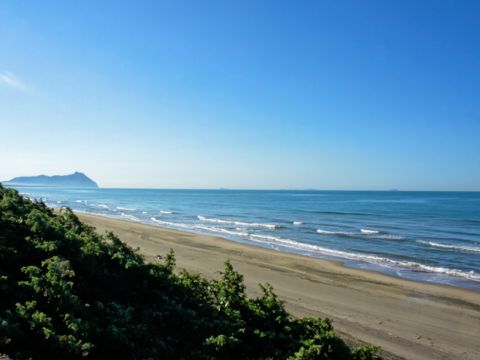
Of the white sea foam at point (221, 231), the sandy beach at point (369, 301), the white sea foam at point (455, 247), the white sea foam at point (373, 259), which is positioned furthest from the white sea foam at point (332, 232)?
the sandy beach at point (369, 301)

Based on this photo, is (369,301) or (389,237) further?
(389,237)

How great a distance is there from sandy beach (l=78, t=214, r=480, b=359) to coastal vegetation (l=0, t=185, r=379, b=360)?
492 cm

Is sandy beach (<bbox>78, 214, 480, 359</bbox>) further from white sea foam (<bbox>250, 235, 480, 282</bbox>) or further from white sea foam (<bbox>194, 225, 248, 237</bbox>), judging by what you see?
white sea foam (<bbox>194, 225, 248, 237</bbox>)

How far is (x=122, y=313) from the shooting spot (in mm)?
4832

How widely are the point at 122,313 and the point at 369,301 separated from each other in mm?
10751

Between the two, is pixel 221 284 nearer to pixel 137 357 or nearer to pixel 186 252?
pixel 137 357

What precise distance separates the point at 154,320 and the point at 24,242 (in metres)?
2.76

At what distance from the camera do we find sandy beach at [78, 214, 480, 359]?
10.0m

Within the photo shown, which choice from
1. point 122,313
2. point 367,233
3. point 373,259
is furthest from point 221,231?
point 122,313

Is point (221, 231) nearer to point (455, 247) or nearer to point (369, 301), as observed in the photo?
point (455, 247)

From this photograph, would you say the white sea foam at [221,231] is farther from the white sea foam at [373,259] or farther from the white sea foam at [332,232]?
the white sea foam at [332,232]

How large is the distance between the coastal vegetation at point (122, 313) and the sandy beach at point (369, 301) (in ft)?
16.1

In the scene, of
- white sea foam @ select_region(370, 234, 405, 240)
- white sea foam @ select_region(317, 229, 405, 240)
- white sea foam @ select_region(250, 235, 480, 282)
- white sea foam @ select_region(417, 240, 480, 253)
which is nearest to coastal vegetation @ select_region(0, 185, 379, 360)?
white sea foam @ select_region(250, 235, 480, 282)

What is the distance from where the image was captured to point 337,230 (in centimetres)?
3562
